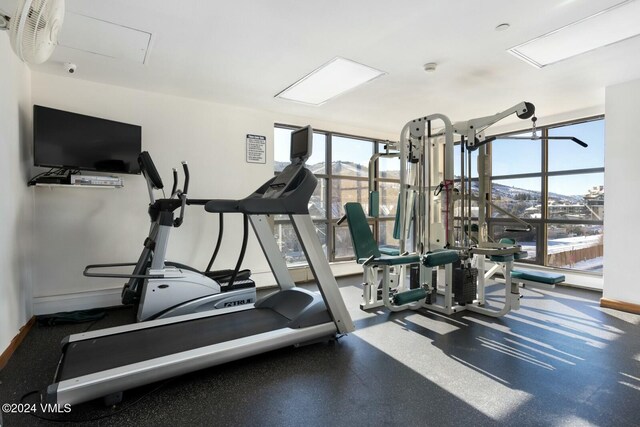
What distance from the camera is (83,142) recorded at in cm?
322

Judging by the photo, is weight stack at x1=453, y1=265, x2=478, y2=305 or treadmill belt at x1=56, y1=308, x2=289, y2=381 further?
weight stack at x1=453, y1=265, x2=478, y2=305

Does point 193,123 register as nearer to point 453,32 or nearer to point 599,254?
point 453,32

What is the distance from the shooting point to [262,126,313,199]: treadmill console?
2.53m

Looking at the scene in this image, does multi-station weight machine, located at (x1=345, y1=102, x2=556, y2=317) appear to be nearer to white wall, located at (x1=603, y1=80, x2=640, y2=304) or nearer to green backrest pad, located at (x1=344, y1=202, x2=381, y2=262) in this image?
green backrest pad, located at (x1=344, y1=202, x2=381, y2=262)

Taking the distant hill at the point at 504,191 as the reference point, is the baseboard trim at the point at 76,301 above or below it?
below

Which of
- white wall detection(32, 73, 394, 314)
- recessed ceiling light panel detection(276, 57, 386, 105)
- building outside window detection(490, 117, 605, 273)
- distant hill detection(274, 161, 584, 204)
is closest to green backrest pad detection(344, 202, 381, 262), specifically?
recessed ceiling light panel detection(276, 57, 386, 105)

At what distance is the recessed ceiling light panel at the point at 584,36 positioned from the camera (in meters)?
2.27

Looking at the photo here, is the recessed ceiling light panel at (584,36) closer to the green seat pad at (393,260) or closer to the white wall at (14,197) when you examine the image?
the green seat pad at (393,260)

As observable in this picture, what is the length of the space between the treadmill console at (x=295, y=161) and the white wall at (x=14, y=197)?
1.94m

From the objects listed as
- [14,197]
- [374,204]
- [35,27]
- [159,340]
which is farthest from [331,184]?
[35,27]

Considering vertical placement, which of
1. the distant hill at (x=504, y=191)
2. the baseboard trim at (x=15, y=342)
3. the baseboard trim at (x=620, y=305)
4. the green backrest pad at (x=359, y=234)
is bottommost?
the baseboard trim at (x=15, y=342)

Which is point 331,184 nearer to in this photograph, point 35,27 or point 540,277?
point 540,277

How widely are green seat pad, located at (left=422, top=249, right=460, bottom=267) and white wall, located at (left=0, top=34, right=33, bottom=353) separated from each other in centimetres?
331

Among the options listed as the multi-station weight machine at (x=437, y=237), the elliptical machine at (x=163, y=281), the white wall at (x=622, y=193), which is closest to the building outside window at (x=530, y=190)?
the white wall at (x=622, y=193)
